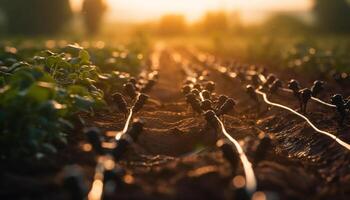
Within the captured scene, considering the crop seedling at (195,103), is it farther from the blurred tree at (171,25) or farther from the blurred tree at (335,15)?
the blurred tree at (171,25)

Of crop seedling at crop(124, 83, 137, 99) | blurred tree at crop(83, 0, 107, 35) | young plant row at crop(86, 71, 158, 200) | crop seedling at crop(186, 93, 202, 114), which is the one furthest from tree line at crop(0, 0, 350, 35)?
young plant row at crop(86, 71, 158, 200)

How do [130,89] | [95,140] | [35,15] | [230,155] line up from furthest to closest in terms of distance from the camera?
1. [35,15]
2. [130,89]
3. [95,140]
4. [230,155]

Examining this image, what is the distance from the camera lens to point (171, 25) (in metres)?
78.2

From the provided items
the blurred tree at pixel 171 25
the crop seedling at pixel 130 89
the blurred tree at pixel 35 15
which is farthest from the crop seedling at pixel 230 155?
the blurred tree at pixel 171 25

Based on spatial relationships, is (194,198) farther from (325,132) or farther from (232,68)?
(232,68)

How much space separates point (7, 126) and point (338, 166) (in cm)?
357

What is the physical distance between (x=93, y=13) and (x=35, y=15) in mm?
9145

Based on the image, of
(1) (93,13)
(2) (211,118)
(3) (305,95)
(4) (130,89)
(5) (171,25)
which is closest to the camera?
(2) (211,118)

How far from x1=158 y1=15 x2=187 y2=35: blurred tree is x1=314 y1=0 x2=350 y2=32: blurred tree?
2330 centimetres

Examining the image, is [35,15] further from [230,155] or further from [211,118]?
[230,155]

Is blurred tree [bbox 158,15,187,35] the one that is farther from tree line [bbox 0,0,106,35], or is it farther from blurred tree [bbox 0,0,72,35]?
blurred tree [bbox 0,0,72,35]

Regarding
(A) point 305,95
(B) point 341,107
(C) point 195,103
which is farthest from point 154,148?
(A) point 305,95

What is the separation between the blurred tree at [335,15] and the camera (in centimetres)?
5862

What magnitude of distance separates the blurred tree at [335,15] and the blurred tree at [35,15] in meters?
25.3
